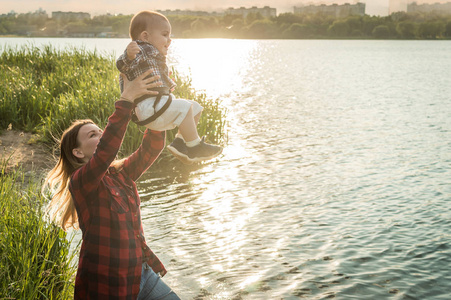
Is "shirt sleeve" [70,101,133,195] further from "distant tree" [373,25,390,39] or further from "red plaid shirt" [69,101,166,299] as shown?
"distant tree" [373,25,390,39]

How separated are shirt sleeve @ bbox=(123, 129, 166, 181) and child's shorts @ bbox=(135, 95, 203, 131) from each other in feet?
1.53

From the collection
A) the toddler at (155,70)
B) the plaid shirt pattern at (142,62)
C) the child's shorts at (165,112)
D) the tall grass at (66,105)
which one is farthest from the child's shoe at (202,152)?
the tall grass at (66,105)

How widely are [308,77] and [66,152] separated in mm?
39664

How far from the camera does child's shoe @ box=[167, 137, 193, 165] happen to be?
3221 mm

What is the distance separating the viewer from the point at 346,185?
1124 cm

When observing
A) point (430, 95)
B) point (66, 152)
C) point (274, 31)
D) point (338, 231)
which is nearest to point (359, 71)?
point (430, 95)

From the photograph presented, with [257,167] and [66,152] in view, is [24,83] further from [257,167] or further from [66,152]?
[66,152]

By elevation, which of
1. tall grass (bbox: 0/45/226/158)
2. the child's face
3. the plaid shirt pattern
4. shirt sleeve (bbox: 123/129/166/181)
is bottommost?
tall grass (bbox: 0/45/226/158)

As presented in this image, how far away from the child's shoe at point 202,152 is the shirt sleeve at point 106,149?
440mm

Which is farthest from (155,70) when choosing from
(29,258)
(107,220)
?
(29,258)

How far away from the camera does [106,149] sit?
3172 millimetres

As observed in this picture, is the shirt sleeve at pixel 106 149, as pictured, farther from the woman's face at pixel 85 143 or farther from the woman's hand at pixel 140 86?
the woman's face at pixel 85 143

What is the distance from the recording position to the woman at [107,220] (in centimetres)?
319

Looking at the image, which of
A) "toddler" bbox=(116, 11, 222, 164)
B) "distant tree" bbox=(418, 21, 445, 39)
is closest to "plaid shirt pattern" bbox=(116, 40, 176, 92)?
"toddler" bbox=(116, 11, 222, 164)
